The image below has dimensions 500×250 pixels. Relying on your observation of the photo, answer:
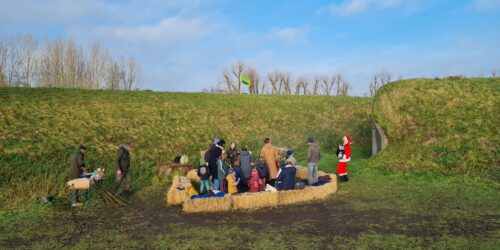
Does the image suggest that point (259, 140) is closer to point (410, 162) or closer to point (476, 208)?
point (410, 162)

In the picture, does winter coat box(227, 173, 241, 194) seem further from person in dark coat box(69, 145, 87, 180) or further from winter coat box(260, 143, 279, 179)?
person in dark coat box(69, 145, 87, 180)

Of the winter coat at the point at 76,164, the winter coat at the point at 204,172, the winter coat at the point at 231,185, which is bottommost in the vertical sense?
the winter coat at the point at 231,185

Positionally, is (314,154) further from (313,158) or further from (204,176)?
(204,176)

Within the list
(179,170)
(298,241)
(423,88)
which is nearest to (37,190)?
(179,170)

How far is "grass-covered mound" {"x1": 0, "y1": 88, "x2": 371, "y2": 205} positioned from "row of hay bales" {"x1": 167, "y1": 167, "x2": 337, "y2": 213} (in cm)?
419

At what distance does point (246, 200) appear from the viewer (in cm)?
1107

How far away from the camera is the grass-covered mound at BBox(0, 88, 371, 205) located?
16.1 meters

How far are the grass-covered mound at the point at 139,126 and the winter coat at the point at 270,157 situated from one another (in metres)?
5.48

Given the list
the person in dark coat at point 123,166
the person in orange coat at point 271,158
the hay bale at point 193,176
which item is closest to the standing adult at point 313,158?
the person in orange coat at point 271,158

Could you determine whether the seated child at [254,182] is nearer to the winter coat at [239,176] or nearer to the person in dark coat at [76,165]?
the winter coat at [239,176]

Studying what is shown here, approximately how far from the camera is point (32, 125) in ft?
66.8

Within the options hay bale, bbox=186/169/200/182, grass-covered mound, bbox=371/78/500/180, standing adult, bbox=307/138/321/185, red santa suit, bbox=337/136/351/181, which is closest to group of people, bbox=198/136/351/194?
standing adult, bbox=307/138/321/185

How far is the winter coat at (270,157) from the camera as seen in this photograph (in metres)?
13.9

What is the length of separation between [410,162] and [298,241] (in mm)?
11162
